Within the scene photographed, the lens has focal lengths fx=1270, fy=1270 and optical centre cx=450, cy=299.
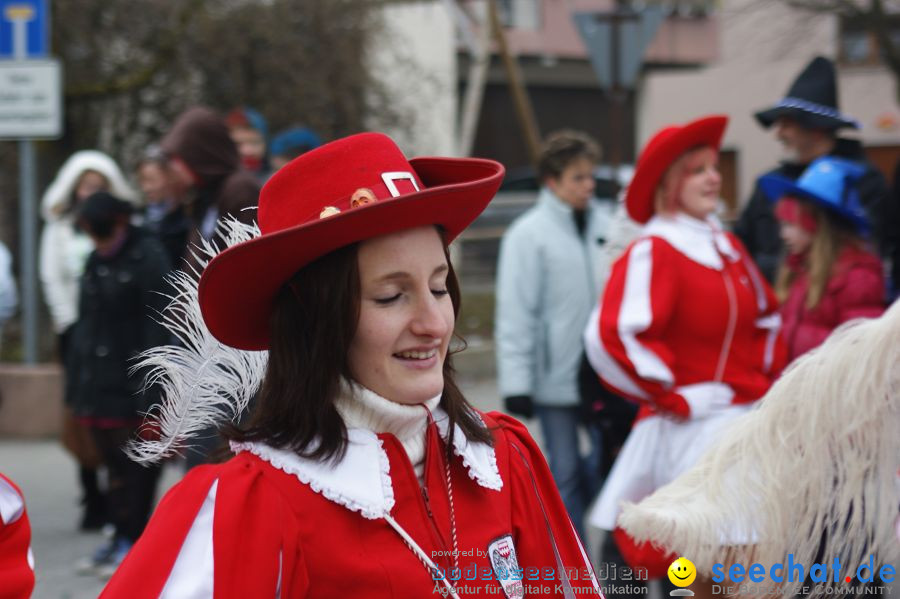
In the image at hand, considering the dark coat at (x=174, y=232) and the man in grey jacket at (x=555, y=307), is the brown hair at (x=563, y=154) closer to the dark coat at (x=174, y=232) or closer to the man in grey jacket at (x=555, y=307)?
the man in grey jacket at (x=555, y=307)

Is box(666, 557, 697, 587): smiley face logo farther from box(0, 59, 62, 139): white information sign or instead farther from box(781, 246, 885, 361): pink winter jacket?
box(0, 59, 62, 139): white information sign

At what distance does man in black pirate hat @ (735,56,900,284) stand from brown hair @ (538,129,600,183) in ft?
2.52

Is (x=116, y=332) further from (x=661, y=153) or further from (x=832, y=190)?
(x=832, y=190)

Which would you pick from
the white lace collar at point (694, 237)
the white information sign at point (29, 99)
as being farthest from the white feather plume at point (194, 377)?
the white information sign at point (29, 99)

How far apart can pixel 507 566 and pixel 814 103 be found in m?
3.84

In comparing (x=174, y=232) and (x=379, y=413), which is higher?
(x=174, y=232)

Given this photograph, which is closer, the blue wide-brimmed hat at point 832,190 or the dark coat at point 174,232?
the blue wide-brimmed hat at point 832,190

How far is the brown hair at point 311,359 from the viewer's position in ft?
7.08

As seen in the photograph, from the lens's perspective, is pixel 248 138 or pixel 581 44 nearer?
pixel 248 138

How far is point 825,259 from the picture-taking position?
183 inches

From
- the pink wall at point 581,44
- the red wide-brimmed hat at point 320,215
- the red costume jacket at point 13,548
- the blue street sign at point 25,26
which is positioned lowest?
the red costume jacket at point 13,548

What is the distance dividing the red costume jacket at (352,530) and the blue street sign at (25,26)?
6.99 m

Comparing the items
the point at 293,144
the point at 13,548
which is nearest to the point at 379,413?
the point at 13,548

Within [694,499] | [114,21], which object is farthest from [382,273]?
[114,21]
